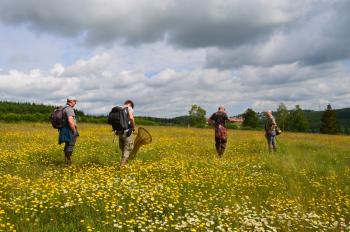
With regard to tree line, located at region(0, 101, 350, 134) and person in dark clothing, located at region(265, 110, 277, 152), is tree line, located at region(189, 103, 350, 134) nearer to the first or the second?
tree line, located at region(0, 101, 350, 134)

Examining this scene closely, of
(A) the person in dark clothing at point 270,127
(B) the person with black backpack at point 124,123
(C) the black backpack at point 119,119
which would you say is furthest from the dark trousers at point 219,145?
(C) the black backpack at point 119,119

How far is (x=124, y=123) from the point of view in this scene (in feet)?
39.8

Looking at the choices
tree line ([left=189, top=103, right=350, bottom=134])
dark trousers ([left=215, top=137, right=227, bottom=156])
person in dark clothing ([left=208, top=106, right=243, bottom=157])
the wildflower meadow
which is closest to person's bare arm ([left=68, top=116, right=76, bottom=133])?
the wildflower meadow

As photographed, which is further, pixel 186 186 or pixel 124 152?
pixel 124 152

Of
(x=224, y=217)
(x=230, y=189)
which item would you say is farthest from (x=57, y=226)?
(x=230, y=189)

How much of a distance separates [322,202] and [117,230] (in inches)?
221

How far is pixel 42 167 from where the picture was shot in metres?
12.2

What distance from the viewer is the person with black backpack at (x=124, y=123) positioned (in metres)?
12.1

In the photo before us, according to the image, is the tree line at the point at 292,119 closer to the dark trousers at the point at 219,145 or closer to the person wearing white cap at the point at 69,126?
the dark trousers at the point at 219,145

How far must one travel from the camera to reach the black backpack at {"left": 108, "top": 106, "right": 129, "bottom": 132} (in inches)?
477

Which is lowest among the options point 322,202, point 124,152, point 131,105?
point 322,202

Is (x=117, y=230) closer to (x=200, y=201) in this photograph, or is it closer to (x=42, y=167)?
(x=200, y=201)

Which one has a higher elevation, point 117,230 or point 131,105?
point 131,105

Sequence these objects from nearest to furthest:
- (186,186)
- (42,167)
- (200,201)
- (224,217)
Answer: (224,217)
(200,201)
(186,186)
(42,167)
